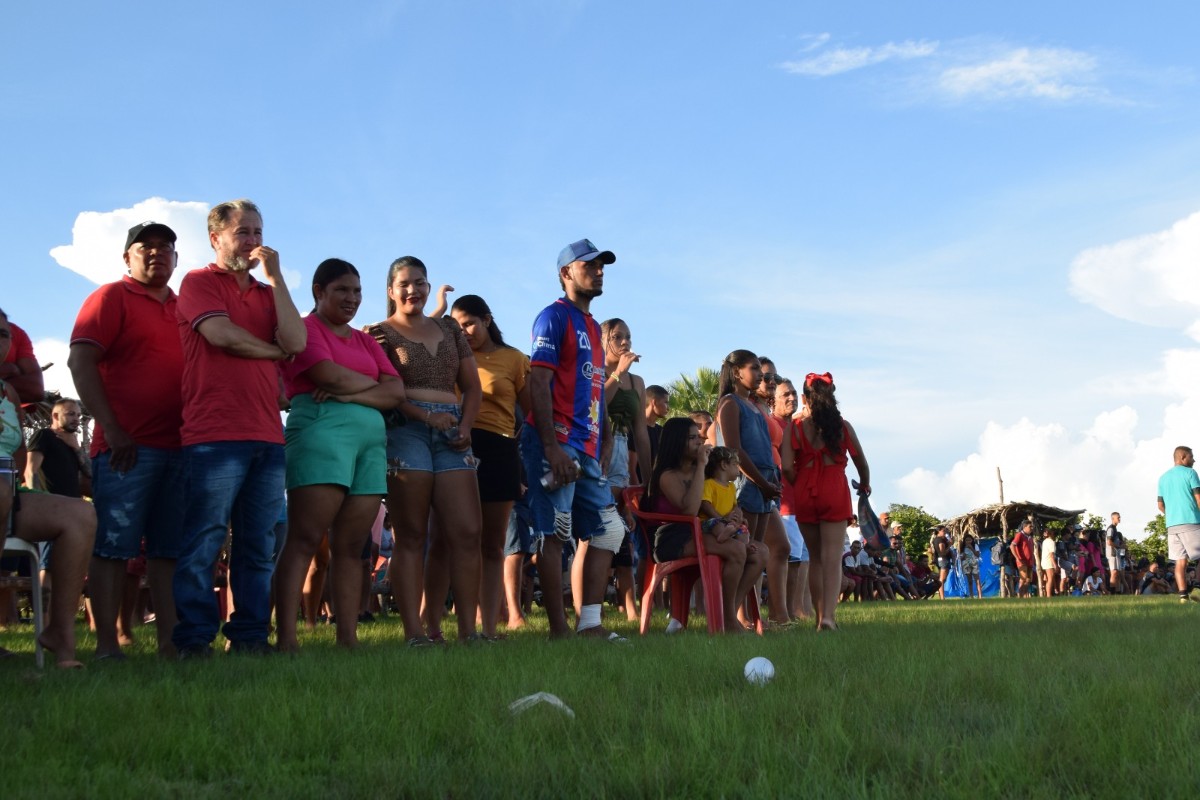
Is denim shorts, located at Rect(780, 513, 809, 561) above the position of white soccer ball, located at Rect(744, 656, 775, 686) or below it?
above

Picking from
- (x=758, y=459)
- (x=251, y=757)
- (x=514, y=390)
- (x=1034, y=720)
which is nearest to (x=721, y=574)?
(x=758, y=459)

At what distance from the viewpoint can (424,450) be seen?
6734 millimetres

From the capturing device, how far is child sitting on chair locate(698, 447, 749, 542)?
8.29 m

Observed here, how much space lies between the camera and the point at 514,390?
25.5 ft

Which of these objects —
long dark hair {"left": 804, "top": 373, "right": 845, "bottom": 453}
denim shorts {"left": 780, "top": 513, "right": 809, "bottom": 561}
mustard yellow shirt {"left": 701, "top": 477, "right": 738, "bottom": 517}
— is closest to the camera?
mustard yellow shirt {"left": 701, "top": 477, "right": 738, "bottom": 517}

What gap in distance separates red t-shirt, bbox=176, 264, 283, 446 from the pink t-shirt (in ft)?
0.88

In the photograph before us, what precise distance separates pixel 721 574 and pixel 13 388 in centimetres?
456

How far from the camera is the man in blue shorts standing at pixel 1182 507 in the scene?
14867mm

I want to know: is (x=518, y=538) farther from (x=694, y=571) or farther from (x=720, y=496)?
(x=720, y=496)

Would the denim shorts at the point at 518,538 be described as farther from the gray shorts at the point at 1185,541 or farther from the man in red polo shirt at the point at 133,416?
the gray shorts at the point at 1185,541

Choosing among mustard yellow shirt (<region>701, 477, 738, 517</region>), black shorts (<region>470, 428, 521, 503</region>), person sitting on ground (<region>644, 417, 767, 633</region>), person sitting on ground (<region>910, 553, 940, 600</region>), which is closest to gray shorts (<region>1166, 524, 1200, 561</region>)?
mustard yellow shirt (<region>701, 477, 738, 517</region>)

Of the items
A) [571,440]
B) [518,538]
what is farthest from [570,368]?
[518,538]

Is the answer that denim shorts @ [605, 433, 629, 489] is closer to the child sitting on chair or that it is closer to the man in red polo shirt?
the child sitting on chair

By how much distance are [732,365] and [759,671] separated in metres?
4.96
